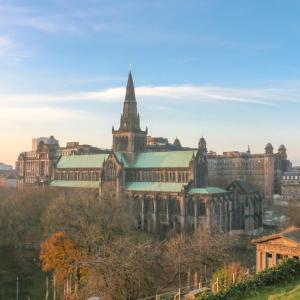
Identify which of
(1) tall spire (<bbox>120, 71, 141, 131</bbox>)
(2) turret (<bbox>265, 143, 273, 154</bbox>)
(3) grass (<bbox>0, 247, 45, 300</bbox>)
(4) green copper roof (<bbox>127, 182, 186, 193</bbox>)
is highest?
(1) tall spire (<bbox>120, 71, 141, 131</bbox>)

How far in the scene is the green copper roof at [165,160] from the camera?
342 ft

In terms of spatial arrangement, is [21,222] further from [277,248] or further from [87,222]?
[277,248]

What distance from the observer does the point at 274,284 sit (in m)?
28.5

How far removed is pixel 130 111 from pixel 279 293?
314 ft

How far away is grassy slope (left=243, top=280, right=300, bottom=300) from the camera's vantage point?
22891 millimetres

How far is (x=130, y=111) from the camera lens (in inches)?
4656

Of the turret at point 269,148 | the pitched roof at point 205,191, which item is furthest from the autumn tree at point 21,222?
the turret at point 269,148

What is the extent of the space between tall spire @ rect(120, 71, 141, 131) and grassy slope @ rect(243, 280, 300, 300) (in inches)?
3594

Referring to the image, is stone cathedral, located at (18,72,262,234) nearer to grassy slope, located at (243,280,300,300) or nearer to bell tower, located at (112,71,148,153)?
bell tower, located at (112,71,148,153)

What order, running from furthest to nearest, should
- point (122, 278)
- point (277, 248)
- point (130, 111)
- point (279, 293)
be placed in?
point (130, 111), point (277, 248), point (122, 278), point (279, 293)

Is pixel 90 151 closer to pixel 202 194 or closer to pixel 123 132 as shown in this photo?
pixel 123 132

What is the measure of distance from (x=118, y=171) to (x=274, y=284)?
84260mm

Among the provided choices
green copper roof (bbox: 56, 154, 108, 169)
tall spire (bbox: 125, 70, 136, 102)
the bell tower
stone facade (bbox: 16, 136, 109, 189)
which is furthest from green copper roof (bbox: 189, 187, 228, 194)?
stone facade (bbox: 16, 136, 109, 189)

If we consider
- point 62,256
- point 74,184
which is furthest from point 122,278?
point 74,184
